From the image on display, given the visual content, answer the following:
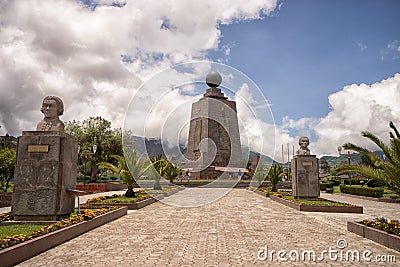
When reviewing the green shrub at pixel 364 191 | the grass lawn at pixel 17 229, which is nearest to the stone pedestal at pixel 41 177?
the grass lawn at pixel 17 229

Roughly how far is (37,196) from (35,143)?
4.09 feet

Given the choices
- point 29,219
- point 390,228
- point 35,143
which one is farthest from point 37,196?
point 390,228

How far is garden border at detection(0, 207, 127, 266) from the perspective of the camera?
4.77 metres

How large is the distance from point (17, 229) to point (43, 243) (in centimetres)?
128

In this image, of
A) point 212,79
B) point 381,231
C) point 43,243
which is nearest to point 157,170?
point 43,243

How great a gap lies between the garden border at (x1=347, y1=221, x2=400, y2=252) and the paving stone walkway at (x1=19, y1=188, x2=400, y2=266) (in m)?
0.13

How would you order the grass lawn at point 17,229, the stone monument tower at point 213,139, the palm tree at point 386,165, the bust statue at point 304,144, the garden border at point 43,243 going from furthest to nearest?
the stone monument tower at point 213,139 → the bust statue at point 304,144 → the palm tree at point 386,165 → the grass lawn at point 17,229 → the garden border at point 43,243

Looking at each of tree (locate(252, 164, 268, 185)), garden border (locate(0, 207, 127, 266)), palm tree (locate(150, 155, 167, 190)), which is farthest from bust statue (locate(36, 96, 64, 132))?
tree (locate(252, 164, 268, 185))

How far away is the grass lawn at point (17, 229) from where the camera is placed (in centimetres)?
618

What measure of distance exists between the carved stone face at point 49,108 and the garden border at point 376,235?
25.2ft

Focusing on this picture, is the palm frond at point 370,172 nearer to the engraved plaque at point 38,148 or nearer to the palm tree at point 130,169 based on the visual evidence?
the engraved plaque at point 38,148

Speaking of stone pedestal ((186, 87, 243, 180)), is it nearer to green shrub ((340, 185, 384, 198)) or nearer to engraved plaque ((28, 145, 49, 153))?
green shrub ((340, 185, 384, 198))

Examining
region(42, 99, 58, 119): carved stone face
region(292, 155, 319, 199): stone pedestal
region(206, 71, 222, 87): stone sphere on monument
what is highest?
region(206, 71, 222, 87): stone sphere on monument

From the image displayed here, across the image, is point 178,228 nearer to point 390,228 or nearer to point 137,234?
point 137,234
